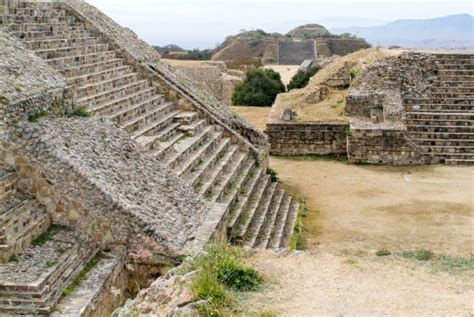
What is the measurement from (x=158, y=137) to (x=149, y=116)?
3.59ft

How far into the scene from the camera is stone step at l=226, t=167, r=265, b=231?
10308 mm

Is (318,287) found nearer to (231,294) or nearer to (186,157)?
(231,294)

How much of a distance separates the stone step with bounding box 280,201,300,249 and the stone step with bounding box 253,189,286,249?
20 centimetres

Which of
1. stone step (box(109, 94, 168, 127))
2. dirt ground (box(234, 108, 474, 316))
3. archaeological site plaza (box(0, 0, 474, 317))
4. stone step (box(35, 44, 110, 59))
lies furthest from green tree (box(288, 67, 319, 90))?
stone step (box(35, 44, 110, 59))

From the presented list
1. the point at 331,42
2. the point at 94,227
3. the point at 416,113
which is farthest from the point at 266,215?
the point at 331,42

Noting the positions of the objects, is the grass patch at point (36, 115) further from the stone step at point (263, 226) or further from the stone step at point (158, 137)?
the stone step at point (263, 226)

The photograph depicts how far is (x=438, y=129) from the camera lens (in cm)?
1791

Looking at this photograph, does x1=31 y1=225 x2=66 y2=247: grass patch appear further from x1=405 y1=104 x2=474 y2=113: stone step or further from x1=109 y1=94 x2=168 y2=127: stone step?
x1=405 y1=104 x2=474 y2=113: stone step

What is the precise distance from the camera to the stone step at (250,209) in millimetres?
10164

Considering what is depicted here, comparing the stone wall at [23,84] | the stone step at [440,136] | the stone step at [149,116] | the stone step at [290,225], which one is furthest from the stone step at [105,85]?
the stone step at [440,136]

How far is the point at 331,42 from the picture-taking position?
54.3 meters

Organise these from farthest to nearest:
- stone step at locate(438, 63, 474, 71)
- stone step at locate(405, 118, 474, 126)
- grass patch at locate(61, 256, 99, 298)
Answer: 1. stone step at locate(438, 63, 474, 71)
2. stone step at locate(405, 118, 474, 126)
3. grass patch at locate(61, 256, 99, 298)

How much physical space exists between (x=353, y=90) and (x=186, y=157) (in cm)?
938

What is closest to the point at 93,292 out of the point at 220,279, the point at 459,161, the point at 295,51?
the point at 220,279
